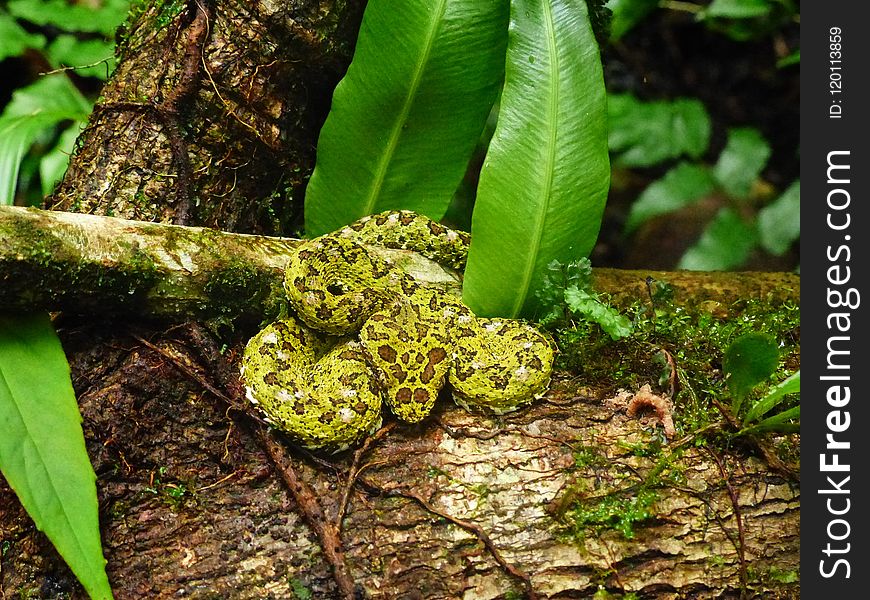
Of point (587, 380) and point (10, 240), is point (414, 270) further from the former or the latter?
point (10, 240)

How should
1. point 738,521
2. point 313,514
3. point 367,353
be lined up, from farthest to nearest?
point 367,353 → point 738,521 → point 313,514

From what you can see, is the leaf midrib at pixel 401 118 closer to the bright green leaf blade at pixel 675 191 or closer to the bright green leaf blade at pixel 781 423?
the bright green leaf blade at pixel 781 423

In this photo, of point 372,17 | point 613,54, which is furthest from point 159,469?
point 613,54

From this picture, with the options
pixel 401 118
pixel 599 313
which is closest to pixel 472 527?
pixel 599 313

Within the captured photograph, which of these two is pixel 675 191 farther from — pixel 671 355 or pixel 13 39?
pixel 13 39

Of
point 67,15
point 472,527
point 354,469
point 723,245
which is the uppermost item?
point 67,15

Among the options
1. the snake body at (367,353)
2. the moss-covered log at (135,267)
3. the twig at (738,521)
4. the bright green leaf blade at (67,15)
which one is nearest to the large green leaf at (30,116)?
the bright green leaf blade at (67,15)

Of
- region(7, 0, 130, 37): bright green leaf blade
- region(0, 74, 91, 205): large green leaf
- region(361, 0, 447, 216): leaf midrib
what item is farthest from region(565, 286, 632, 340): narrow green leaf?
region(7, 0, 130, 37): bright green leaf blade
